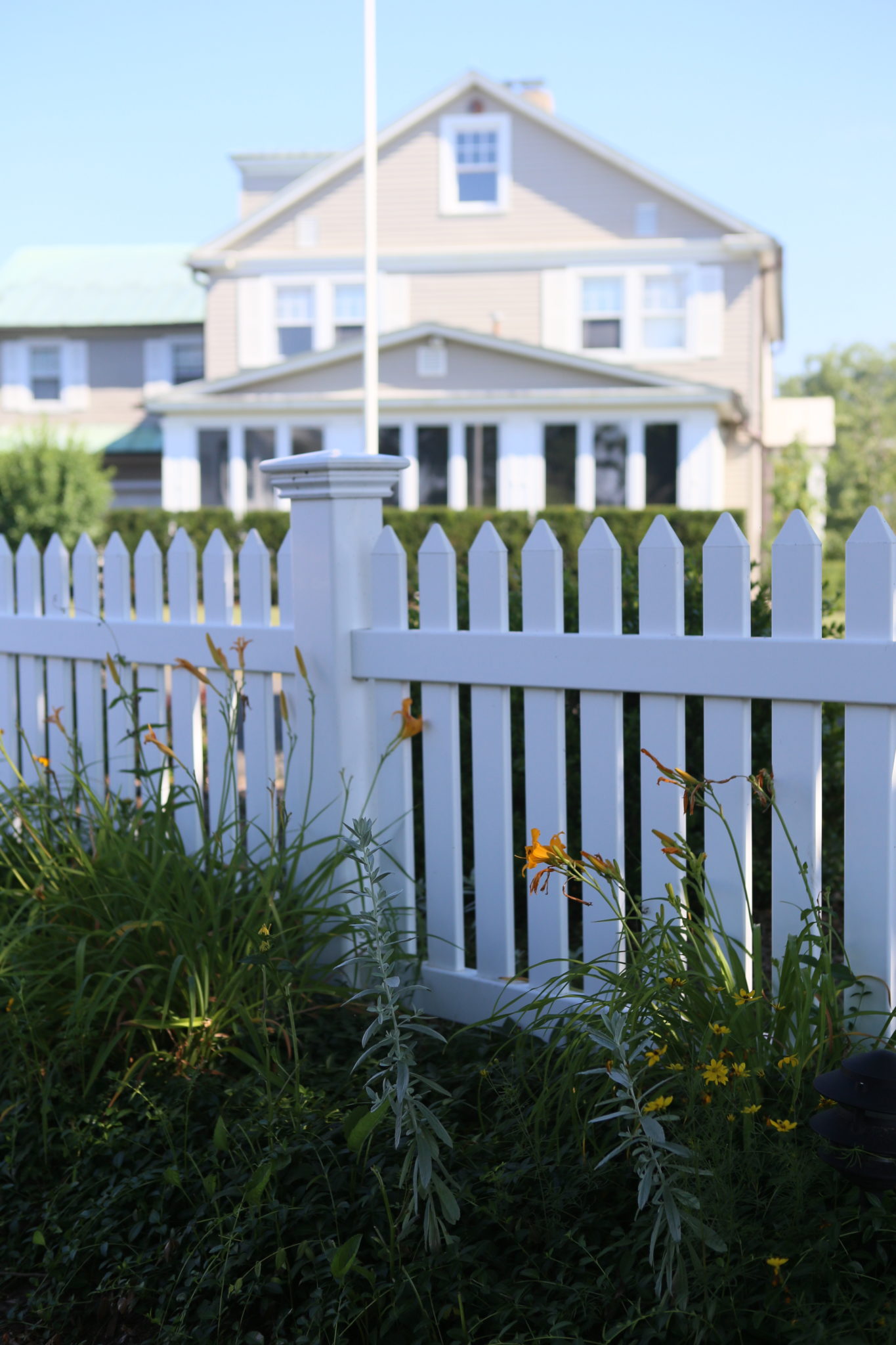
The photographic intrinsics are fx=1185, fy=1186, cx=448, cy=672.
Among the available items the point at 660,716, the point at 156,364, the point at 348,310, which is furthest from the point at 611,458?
the point at 660,716

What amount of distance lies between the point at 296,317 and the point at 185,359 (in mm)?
5971

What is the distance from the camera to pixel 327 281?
863 inches

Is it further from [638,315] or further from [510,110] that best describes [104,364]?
[638,315]

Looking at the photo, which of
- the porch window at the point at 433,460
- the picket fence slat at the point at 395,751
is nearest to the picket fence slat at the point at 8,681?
the picket fence slat at the point at 395,751

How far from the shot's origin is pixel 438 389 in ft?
65.6

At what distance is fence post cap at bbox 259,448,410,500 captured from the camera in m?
2.99

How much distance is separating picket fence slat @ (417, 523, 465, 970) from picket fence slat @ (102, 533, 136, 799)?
1.21 meters

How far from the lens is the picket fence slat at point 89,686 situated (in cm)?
387

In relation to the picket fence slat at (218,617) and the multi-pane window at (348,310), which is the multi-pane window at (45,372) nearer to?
the multi-pane window at (348,310)

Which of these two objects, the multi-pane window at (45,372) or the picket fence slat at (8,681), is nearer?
the picket fence slat at (8,681)

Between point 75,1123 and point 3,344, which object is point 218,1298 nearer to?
point 75,1123

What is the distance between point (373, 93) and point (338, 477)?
40.2ft

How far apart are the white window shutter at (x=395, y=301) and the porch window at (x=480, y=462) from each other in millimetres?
2900

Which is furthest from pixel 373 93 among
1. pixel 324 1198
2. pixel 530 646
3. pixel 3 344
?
pixel 3 344
